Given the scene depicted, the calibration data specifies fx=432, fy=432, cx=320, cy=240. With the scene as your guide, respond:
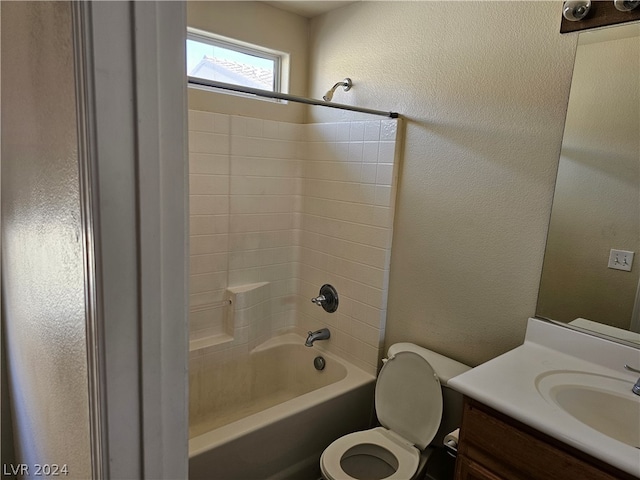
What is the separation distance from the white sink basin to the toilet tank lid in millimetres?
454

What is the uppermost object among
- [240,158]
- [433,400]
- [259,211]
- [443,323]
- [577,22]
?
[577,22]

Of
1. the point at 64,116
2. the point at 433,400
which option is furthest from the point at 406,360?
the point at 64,116

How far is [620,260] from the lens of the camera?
1.51 meters

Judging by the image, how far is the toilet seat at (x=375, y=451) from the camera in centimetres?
172

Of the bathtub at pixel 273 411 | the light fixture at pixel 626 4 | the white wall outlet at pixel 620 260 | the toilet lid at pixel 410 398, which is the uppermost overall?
the light fixture at pixel 626 4

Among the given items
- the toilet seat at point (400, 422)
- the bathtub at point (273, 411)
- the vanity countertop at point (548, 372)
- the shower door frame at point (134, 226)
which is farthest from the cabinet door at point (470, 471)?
the shower door frame at point (134, 226)

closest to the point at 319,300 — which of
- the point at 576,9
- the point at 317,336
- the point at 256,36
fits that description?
the point at 317,336

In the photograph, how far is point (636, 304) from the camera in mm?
1481

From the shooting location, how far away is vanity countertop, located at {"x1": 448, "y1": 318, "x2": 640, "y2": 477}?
109 cm

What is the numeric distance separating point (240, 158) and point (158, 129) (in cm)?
193

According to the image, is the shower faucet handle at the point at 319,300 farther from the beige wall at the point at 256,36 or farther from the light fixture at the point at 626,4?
the light fixture at the point at 626,4

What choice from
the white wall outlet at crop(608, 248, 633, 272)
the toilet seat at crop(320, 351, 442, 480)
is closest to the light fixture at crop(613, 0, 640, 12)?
the white wall outlet at crop(608, 248, 633, 272)

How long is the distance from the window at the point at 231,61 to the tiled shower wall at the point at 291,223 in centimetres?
29

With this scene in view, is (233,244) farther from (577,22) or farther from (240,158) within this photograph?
(577,22)
